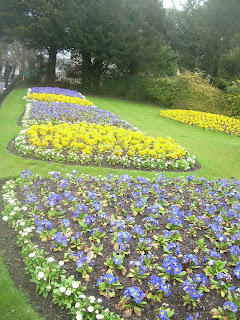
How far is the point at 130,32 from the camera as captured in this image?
21.0 m

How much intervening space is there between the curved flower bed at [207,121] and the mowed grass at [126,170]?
1.86ft

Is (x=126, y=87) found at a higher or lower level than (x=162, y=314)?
higher

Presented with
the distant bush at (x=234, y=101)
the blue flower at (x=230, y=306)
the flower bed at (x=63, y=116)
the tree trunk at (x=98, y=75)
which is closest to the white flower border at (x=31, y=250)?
the blue flower at (x=230, y=306)

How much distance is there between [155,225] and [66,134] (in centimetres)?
451

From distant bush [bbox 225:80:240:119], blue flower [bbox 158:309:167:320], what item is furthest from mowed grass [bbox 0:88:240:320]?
distant bush [bbox 225:80:240:119]

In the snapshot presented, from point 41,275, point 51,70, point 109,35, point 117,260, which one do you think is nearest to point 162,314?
point 117,260

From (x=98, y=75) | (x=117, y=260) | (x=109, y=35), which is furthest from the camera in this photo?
(x=98, y=75)

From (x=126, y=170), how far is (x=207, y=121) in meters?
8.84

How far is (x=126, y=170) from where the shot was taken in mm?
6438

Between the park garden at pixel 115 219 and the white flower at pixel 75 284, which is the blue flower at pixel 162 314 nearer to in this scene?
the park garden at pixel 115 219

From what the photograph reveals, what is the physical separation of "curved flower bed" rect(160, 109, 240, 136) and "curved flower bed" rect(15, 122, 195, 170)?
6192 millimetres

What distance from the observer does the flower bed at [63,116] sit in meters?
9.93

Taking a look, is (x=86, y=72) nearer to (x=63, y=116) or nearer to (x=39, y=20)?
(x=39, y=20)

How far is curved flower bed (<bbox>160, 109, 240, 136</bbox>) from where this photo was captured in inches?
518
